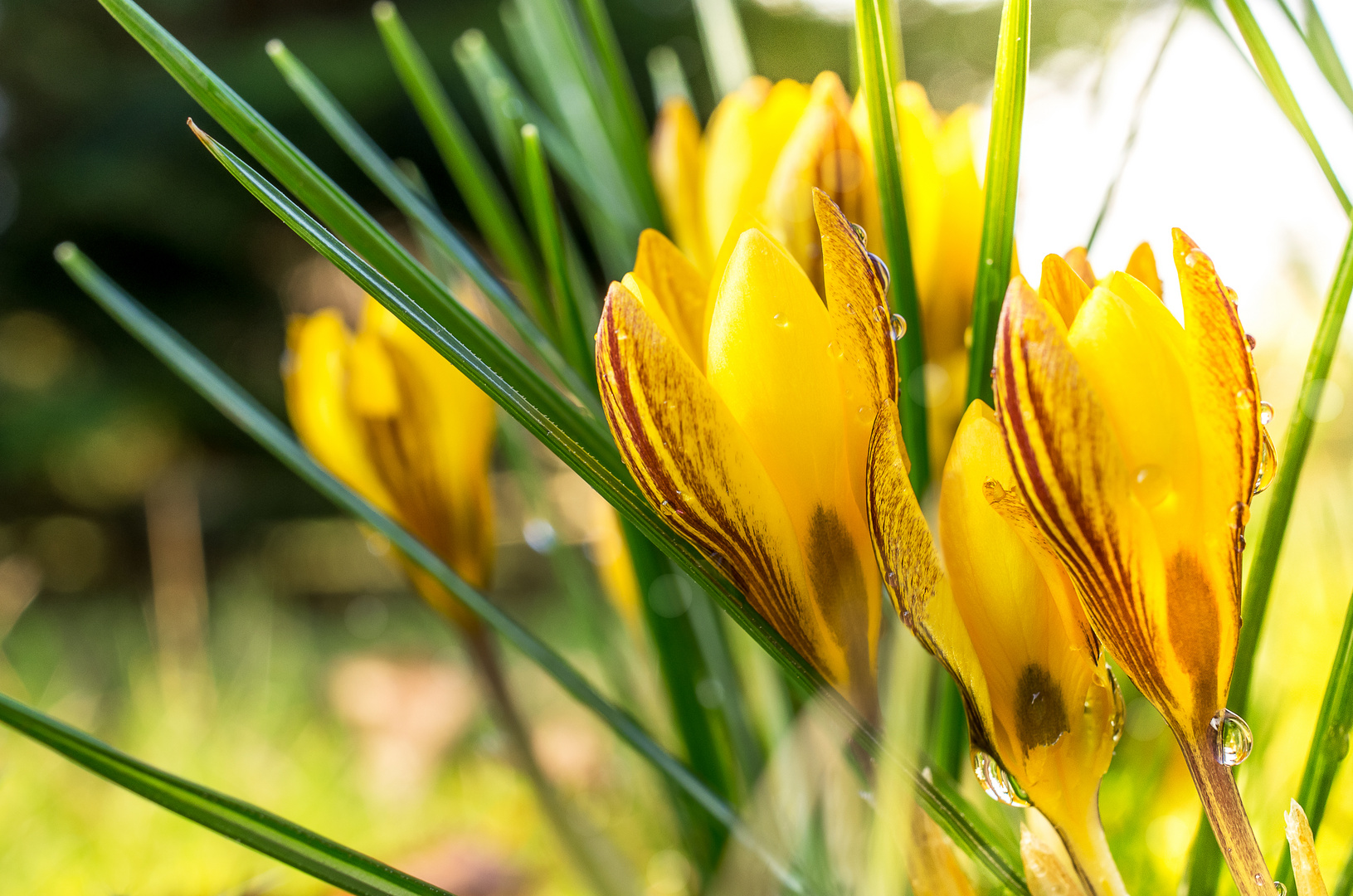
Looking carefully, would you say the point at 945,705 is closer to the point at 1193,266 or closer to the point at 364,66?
the point at 1193,266

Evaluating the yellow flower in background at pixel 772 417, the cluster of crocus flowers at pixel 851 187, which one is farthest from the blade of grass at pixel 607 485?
the cluster of crocus flowers at pixel 851 187

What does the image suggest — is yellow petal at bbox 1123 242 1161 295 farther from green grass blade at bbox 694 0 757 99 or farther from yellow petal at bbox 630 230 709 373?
green grass blade at bbox 694 0 757 99

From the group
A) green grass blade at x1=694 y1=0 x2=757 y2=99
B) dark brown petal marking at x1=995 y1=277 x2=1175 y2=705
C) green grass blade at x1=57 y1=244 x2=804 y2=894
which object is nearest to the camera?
dark brown petal marking at x1=995 y1=277 x2=1175 y2=705

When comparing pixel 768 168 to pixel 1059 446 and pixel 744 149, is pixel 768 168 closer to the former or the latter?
pixel 744 149

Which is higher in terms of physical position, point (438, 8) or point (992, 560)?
point (438, 8)

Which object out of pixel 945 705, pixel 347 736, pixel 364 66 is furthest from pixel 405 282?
pixel 364 66

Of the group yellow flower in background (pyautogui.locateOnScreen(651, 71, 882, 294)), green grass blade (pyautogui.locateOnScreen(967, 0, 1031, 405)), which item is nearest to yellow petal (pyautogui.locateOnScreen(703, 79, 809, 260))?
yellow flower in background (pyautogui.locateOnScreen(651, 71, 882, 294))

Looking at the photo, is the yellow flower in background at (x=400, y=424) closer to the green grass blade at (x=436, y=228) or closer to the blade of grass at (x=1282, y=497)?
the green grass blade at (x=436, y=228)
